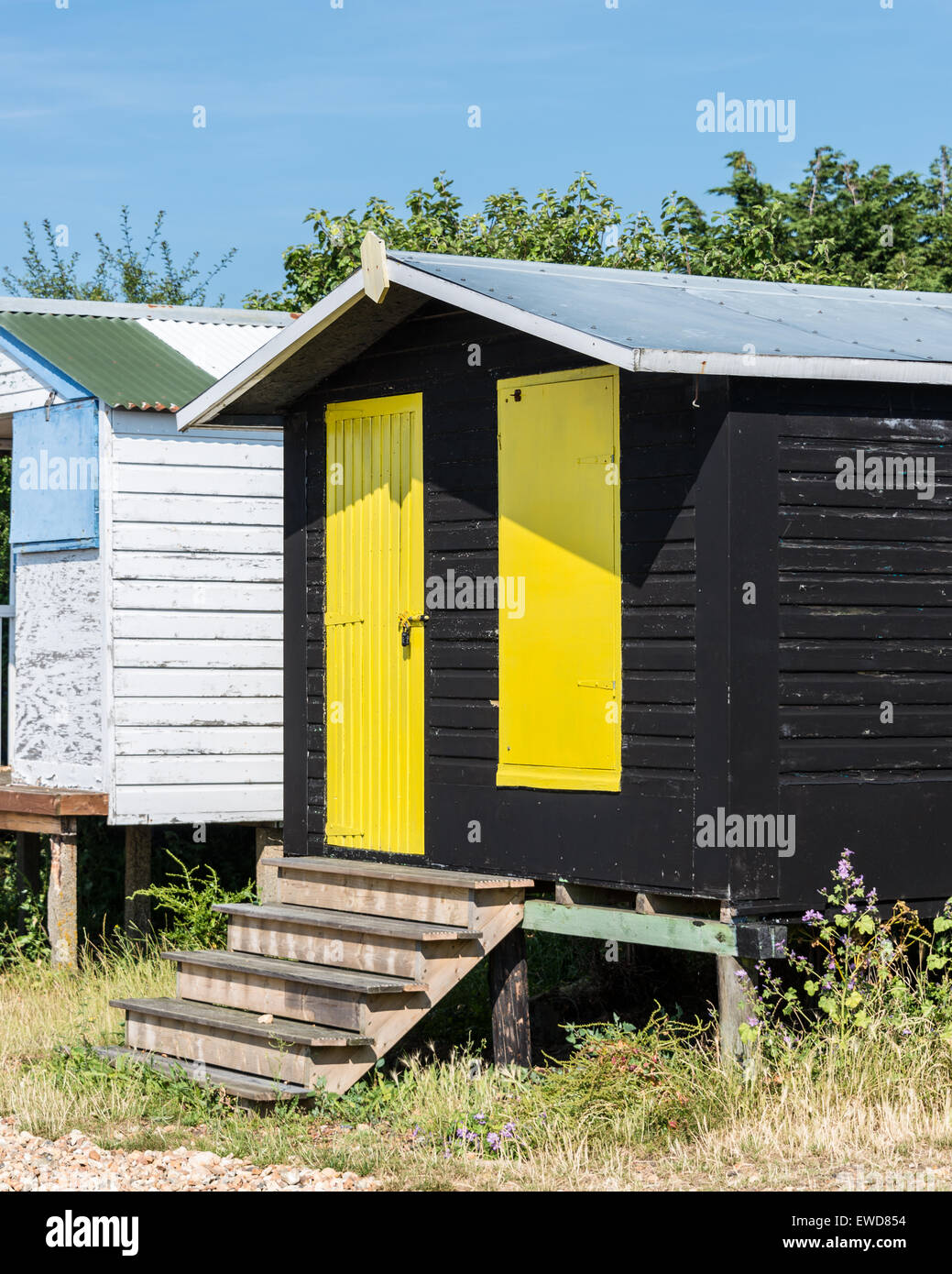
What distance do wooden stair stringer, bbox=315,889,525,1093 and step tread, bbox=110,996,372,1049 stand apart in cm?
10

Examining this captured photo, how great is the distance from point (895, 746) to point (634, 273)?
11.3 ft

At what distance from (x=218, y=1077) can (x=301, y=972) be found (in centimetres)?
69

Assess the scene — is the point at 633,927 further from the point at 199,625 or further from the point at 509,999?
the point at 199,625

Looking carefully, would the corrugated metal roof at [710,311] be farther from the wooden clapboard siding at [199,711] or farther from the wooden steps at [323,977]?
the wooden clapboard siding at [199,711]

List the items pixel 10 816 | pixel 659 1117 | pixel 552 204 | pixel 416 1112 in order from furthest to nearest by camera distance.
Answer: pixel 552 204, pixel 10 816, pixel 416 1112, pixel 659 1117

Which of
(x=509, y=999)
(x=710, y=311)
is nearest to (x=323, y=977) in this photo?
(x=509, y=999)

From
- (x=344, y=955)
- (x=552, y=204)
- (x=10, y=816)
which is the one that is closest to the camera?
(x=344, y=955)

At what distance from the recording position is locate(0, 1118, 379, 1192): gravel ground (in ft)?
24.2

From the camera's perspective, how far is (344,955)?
30.6 feet

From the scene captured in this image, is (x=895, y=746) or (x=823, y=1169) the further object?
(x=895, y=746)

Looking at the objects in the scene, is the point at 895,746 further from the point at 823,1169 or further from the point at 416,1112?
the point at 416,1112

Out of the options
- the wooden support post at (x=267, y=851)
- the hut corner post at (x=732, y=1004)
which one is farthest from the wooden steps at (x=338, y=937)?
the wooden support post at (x=267, y=851)

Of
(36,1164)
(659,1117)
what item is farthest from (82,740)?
(659,1117)

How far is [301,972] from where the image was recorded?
30.1 feet
